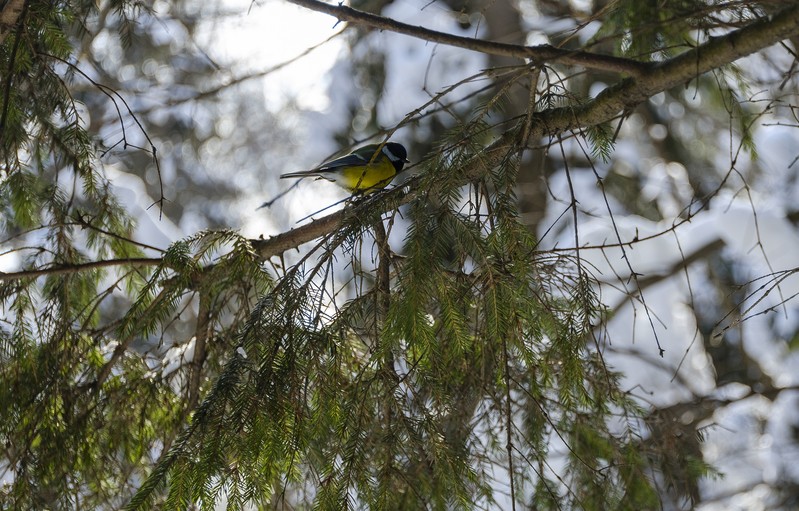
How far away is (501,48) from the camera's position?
212cm

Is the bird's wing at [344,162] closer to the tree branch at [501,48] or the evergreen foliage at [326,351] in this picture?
the evergreen foliage at [326,351]

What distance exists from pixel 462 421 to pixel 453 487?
47cm

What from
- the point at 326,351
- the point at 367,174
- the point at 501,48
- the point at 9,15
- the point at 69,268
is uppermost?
the point at 367,174

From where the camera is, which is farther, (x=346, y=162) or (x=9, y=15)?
(x=346, y=162)

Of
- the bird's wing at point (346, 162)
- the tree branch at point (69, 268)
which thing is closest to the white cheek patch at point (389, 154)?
the bird's wing at point (346, 162)

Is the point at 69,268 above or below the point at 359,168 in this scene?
below

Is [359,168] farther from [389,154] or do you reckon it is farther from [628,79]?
[628,79]

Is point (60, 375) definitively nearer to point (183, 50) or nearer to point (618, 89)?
point (618, 89)

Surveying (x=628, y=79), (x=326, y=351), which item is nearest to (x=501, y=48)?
(x=628, y=79)

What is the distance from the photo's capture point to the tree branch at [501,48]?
6.79ft

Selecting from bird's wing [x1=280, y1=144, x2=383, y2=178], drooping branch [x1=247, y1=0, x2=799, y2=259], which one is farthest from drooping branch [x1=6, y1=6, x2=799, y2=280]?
bird's wing [x1=280, y1=144, x2=383, y2=178]

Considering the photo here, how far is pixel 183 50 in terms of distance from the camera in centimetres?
855

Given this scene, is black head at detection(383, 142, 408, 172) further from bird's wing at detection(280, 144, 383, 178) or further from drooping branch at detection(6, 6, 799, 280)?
drooping branch at detection(6, 6, 799, 280)

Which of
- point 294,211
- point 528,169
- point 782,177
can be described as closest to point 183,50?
point 294,211
